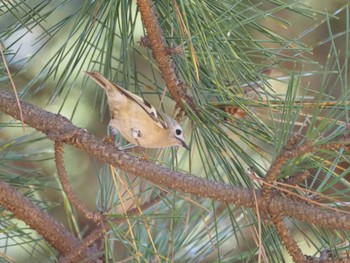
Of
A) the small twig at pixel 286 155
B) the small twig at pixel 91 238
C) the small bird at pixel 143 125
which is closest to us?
the small twig at pixel 286 155

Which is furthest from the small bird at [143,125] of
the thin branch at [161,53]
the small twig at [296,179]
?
the small twig at [296,179]

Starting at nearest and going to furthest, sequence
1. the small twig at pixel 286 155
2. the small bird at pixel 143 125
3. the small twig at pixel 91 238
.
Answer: the small twig at pixel 286 155
the small twig at pixel 91 238
the small bird at pixel 143 125

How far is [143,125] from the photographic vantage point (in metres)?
1.39

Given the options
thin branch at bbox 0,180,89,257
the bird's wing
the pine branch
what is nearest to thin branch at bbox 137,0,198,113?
the bird's wing

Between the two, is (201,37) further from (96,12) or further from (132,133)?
(132,133)

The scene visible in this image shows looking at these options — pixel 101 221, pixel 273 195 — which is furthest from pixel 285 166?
pixel 101 221

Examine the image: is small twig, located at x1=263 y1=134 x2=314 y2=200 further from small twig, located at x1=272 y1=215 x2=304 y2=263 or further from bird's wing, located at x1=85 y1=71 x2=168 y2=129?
bird's wing, located at x1=85 y1=71 x2=168 y2=129

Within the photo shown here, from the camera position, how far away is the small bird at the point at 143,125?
1.31 meters

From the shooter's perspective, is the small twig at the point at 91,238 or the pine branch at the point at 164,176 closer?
the pine branch at the point at 164,176

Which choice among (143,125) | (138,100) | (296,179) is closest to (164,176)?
(296,179)

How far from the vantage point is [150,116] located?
4.57 feet

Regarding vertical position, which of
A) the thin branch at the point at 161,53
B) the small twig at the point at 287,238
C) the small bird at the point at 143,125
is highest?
the thin branch at the point at 161,53

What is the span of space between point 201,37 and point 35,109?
0.26 meters

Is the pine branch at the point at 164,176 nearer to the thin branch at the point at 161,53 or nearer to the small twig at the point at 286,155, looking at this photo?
the small twig at the point at 286,155
